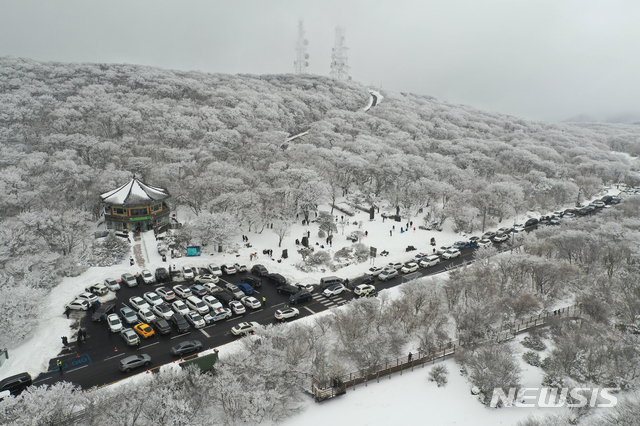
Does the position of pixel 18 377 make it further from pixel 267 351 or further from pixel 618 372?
pixel 618 372

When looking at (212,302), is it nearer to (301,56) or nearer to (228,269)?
(228,269)

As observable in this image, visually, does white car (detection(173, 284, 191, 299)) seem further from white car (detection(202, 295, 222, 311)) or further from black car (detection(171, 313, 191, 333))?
black car (detection(171, 313, 191, 333))

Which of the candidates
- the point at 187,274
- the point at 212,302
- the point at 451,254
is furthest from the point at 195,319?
the point at 451,254

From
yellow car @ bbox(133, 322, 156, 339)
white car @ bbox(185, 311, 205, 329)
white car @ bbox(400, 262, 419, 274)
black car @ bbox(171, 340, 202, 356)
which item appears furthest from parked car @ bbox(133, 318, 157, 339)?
white car @ bbox(400, 262, 419, 274)

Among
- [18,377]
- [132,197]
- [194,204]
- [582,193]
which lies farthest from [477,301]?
[582,193]

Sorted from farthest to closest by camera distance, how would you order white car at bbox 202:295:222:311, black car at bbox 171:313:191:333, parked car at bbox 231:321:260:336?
white car at bbox 202:295:222:311 → black car at bbox 171:313:191:333 → parked car at bbox 231:321:260:336
